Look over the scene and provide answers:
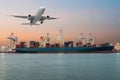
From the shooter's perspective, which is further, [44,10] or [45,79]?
[44,10]

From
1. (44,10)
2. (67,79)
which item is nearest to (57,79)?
(67,79)

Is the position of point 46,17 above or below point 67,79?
above

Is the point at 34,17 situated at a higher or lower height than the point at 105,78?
higher

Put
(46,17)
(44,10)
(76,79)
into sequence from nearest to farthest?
(76,79), (44,10), (46,17)

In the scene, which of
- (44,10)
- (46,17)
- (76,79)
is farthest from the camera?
(46,17)

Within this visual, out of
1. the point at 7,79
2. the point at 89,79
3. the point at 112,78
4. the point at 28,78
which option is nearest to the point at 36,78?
the point at 28,78

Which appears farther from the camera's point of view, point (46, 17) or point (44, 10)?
point (46, 17)

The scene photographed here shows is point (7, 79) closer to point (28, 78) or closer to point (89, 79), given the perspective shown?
point (28, 78)

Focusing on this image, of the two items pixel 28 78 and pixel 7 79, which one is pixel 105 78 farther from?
pixel 7 79
